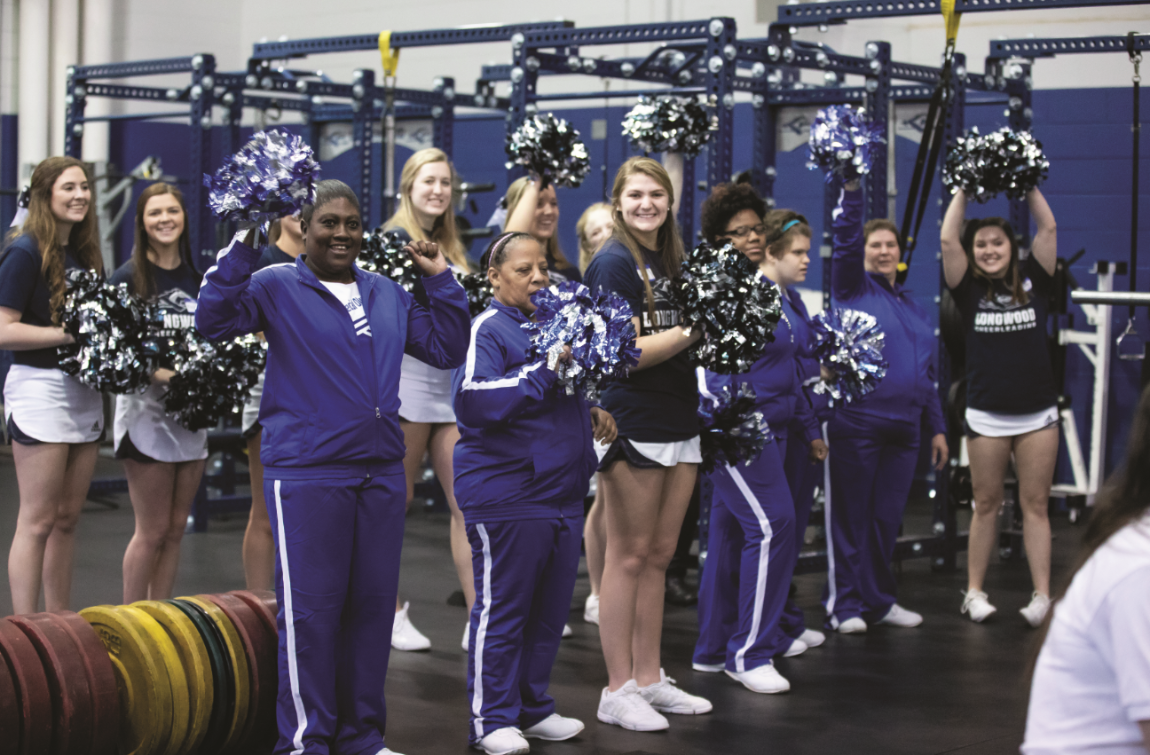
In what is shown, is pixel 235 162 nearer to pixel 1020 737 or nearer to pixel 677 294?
pixel 677 294

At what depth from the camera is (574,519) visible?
135 inches

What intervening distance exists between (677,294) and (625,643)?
1.00 meters

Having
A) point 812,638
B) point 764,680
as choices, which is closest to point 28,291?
point 764,680

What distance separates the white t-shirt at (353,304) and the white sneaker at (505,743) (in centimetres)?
108

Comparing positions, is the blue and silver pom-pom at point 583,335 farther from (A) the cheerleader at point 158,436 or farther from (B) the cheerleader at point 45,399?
(B) the cheerleader at point 45,399

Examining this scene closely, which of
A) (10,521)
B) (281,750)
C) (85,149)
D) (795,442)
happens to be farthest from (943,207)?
(85,149)

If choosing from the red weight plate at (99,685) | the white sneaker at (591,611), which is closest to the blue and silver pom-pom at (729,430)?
the white sneaker at (591,611)

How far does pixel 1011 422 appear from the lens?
5.11 metres

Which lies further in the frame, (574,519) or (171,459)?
(171,459)

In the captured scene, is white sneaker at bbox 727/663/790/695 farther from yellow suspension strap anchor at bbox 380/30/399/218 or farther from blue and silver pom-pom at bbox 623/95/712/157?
yellow suspension strap anchor at bbox 380/30/399/218

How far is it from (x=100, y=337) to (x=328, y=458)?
4.28 feet

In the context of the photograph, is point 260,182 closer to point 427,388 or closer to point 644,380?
point 644,380

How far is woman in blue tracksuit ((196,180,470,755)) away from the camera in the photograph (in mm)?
3027

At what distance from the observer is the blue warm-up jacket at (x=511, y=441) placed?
10.9 ft
